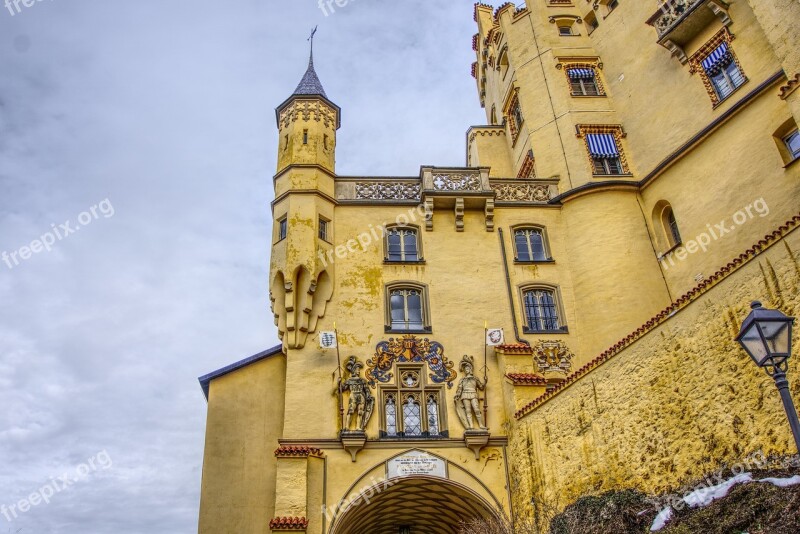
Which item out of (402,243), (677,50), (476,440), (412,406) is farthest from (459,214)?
(677,50)

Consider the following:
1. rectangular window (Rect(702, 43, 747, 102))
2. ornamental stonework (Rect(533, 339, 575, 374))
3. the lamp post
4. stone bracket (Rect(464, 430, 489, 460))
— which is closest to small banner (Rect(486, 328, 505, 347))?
ornamental stonework (Rect(533, 339, 575, 374))

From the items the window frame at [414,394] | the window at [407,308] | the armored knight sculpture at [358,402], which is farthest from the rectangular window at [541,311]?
the armored knight sculpture at [358,402]

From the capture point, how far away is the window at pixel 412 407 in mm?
18719

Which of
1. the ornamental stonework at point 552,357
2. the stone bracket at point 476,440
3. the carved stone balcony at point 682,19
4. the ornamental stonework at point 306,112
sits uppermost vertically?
the ornamental stonework at point 306,112

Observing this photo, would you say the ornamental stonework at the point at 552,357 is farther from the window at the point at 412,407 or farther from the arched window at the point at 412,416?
the arched window at the point at 412,416

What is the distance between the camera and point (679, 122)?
823 inches

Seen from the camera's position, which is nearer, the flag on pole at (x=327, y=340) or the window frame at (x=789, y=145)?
the window frame at (x=789, y=145)

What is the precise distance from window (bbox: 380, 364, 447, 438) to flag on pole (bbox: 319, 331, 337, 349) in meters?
2.02

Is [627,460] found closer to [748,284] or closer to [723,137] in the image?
[748,284]

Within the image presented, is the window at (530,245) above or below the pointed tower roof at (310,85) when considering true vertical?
below

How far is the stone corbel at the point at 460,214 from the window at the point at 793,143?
947 centimetres

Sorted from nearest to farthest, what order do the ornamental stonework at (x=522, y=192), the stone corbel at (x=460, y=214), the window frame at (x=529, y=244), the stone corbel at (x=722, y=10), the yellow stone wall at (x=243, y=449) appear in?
1. the yellow stone wall at (x=243, y=449)
2. the stone corbel at (x=722, y=10)
3. the window frame at (x=529, y=244)
4. the stone corbel at (x=460, y=214)
5. the ornamental stonework at (x=522, y=192)

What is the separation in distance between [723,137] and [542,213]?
6.11 m

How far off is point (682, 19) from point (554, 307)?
31.6 ft
